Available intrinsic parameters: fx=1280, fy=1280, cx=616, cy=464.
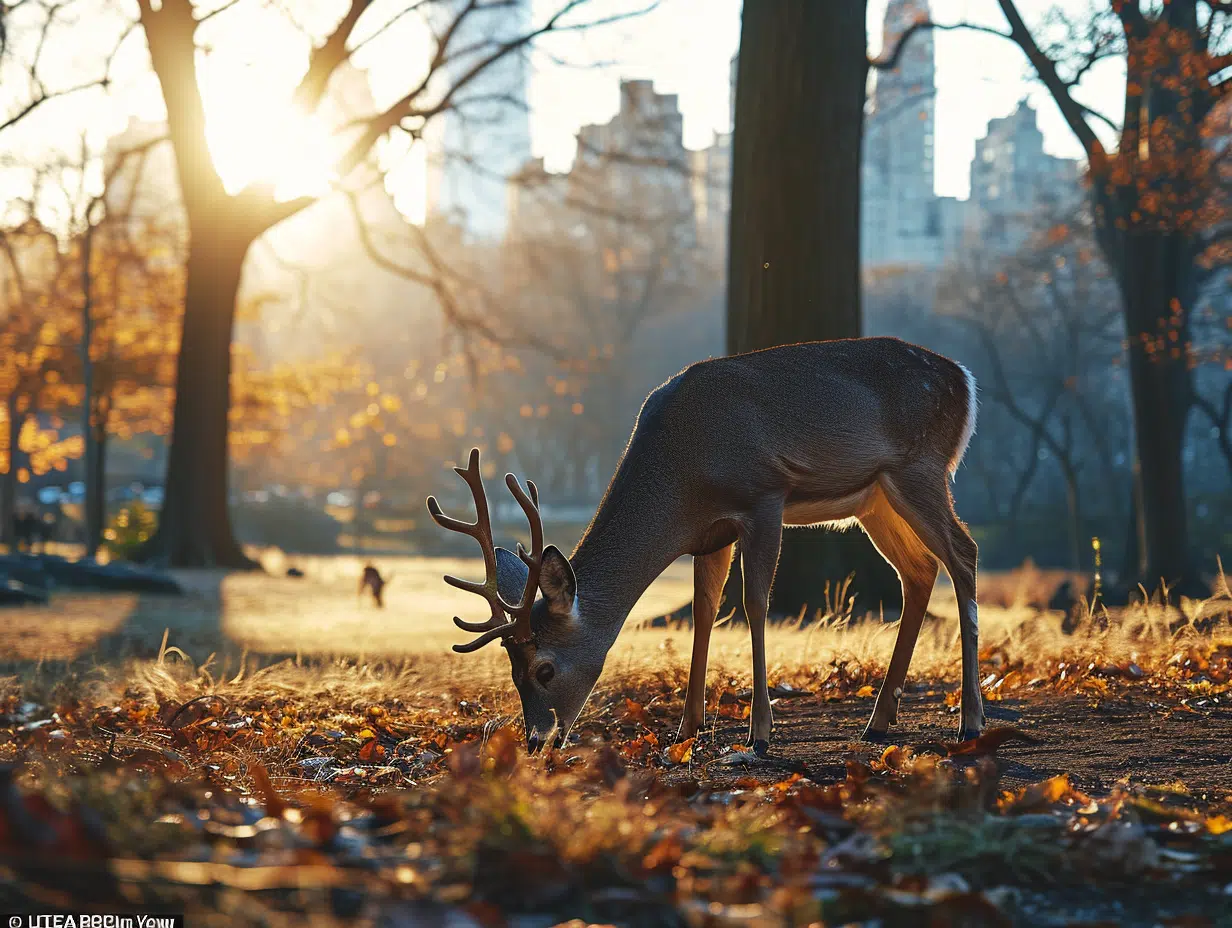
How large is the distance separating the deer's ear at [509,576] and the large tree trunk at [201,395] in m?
16.1

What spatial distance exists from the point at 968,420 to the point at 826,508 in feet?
2.80

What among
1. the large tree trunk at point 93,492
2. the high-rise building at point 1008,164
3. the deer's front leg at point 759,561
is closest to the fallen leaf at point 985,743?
the deer's front leg at point 759,561

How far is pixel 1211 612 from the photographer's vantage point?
28.8 ft

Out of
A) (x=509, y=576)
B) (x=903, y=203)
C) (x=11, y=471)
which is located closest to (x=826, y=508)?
(x=509, y=576)

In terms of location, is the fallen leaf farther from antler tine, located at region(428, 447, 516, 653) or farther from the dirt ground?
antler tine, located at region(428, 447, 516, 653)

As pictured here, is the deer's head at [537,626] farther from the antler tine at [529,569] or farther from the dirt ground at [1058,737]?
the dirt ground at [1058,737]

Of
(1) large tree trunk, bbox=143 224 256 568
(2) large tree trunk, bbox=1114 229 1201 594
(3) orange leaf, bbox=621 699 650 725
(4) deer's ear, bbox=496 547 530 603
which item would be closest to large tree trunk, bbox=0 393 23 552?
(1) large tree trunk, bbox=143 224 256 568

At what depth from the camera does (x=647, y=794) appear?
160 inches

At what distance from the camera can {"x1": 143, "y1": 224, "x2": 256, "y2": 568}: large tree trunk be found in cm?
2023

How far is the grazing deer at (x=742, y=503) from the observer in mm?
5262

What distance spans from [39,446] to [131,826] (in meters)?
45.3

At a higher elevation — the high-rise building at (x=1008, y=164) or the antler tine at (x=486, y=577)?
the high-rise building at (x=1008, y=164)

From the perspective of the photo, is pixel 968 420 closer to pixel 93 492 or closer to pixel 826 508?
pixel 826 508

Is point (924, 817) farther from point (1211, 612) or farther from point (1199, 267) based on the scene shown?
point (1199, 267)
